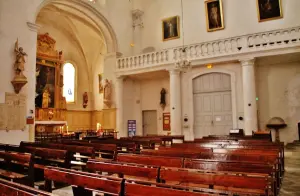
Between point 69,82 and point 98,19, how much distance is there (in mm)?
5854

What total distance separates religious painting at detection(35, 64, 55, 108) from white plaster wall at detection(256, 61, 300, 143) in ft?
40.2

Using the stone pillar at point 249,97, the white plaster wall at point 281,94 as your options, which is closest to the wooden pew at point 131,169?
the stone pillar at point 249,97

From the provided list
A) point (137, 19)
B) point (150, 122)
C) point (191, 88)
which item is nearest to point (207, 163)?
point (191, 88)

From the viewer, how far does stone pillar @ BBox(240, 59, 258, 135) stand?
10938 millimetres

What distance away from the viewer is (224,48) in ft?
38.3

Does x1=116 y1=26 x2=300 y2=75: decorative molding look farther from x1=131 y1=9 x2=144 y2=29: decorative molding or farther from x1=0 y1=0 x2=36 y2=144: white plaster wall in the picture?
x1=0 y1=0 x2=36 y2=144: white plaster wall

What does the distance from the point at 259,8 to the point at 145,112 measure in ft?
29.1

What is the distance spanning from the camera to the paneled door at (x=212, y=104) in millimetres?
12414

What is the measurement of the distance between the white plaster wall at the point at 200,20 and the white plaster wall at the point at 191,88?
217cm

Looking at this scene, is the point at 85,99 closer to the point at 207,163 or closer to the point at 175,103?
the point at 175,103

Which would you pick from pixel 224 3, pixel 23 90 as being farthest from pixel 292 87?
pixel 23 90

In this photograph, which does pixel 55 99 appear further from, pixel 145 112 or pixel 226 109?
pixel 226 109

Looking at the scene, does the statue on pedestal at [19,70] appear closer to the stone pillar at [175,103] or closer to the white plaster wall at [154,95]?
the stone pillar at [175,103]

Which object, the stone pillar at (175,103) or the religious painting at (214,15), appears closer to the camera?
the stone pillar at (175,103)
